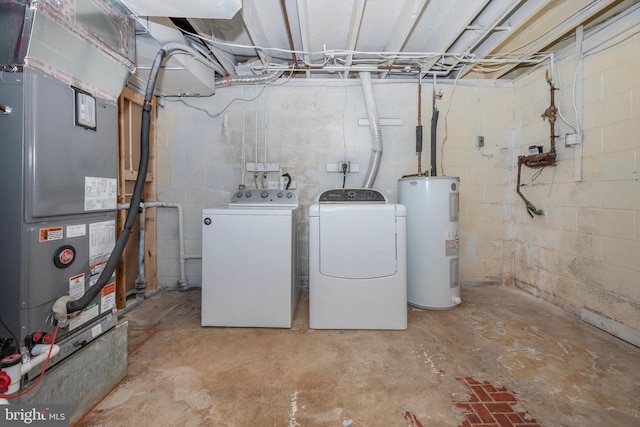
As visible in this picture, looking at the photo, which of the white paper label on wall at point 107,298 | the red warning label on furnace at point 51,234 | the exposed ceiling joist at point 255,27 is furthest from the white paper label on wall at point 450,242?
the red warning label on furnace at point 51,234

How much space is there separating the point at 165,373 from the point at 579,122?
3480 mm

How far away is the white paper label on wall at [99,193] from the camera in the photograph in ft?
4.11

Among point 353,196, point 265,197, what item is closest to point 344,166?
point 353,196

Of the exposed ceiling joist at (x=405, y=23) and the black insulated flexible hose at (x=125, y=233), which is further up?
the exposed ceiling joist at (x=405, y=23)

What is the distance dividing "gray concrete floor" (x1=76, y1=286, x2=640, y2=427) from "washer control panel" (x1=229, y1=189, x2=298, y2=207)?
1.05m

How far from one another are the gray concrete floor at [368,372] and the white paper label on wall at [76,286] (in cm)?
58

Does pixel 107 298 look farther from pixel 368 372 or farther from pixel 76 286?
pixel 368 372

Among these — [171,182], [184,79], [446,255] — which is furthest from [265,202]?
[446,255]

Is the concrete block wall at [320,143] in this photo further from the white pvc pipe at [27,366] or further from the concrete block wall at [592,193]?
the white pvc pipe at [27,366]

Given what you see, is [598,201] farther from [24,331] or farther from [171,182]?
[171,182]

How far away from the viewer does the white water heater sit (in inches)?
94.4

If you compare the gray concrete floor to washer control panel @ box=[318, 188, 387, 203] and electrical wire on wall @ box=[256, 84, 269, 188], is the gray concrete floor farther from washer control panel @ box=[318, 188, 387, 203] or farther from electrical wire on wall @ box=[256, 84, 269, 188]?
→ electrical wire on wall @ box=[256, 84, 269, 188]

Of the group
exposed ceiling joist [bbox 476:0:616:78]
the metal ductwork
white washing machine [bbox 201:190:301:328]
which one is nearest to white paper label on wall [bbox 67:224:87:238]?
the metal ductwork

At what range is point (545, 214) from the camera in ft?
8.56
